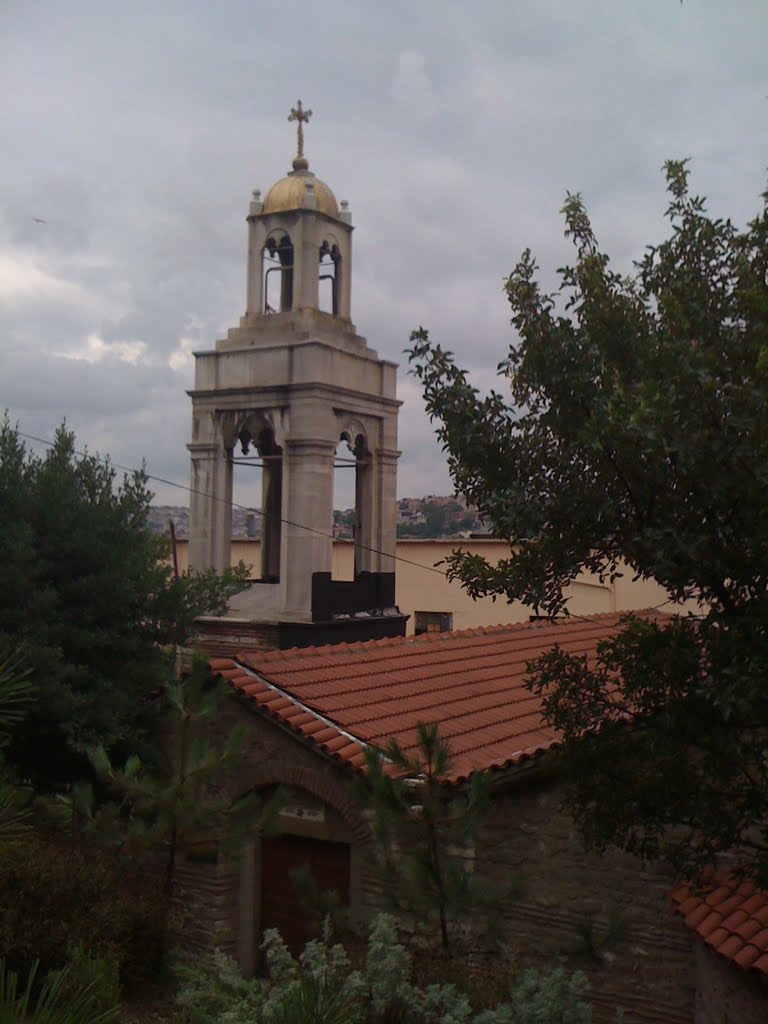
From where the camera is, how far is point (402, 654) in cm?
1311

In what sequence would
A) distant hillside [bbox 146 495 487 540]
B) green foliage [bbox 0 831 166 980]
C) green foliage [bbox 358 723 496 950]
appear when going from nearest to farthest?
green foliage [bbox 358 723 496 950] < green foliage [bbox 0 831 166 980] < distant hillside [bbox 146 495 487 540]

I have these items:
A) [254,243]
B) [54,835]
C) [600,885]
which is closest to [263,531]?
[254,243]

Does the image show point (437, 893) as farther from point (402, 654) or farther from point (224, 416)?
point (224, 416)

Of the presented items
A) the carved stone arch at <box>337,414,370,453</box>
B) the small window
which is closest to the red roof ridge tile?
the carved stone arch at <box>337,414,370,453</box>

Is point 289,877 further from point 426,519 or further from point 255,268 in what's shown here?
point 426,519

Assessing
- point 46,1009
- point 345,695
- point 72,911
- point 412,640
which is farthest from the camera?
point 412,640

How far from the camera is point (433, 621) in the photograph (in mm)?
27797

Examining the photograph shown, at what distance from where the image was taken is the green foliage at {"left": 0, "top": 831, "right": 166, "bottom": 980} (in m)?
7.39

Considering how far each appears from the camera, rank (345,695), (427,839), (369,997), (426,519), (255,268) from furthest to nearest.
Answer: (426,519)
(255,268)
(345,695)
(427,839)
(369,997)

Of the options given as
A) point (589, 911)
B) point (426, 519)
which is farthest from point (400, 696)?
point (426, 519)

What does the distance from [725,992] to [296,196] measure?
45.8 ft

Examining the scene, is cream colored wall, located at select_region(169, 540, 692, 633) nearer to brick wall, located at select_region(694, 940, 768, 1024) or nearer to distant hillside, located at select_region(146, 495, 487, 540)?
distant hillside, located at select_region(146, 495, 487, 540)

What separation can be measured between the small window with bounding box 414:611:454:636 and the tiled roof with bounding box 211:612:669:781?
13.2 meters

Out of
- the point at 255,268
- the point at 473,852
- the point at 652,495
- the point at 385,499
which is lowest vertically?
the point at 473,852
